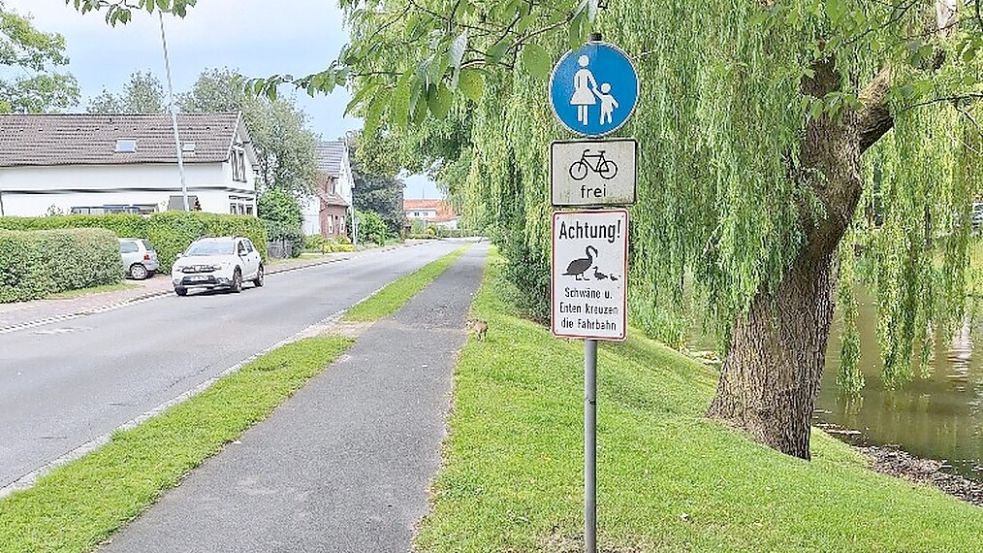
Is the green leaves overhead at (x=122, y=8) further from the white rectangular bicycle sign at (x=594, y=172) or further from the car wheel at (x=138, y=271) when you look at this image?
the car wheel at (x=138, y=271)

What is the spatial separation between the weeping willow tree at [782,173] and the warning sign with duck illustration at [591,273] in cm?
242

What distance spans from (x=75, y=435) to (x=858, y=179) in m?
7.71

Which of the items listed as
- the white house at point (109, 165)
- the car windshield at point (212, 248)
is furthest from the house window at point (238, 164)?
the car windshield at point (212, 248)

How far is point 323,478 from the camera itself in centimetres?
626

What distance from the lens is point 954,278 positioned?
9273 mm

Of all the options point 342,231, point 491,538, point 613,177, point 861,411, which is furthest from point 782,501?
point 342,231

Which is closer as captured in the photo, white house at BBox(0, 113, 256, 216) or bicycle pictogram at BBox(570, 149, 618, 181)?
bicycle pictogram at BBox(570, 149, 618, 181)

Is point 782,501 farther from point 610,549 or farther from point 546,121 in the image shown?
point 546,121

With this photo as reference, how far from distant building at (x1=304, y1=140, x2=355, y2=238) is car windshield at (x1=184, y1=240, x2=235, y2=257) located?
1522 inches

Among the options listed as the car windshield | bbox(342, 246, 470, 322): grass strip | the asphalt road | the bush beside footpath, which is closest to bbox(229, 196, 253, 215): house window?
the bush beside footpath

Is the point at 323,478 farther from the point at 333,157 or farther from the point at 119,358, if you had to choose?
the point at 333,157

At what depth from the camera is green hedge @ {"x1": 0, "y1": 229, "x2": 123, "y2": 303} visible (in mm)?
21781

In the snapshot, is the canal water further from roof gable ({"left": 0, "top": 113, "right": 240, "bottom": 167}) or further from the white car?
roof gable ({"left": 0, "top": 113, "right": 240, "bottom": 167})

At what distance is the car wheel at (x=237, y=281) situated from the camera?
2388cm
